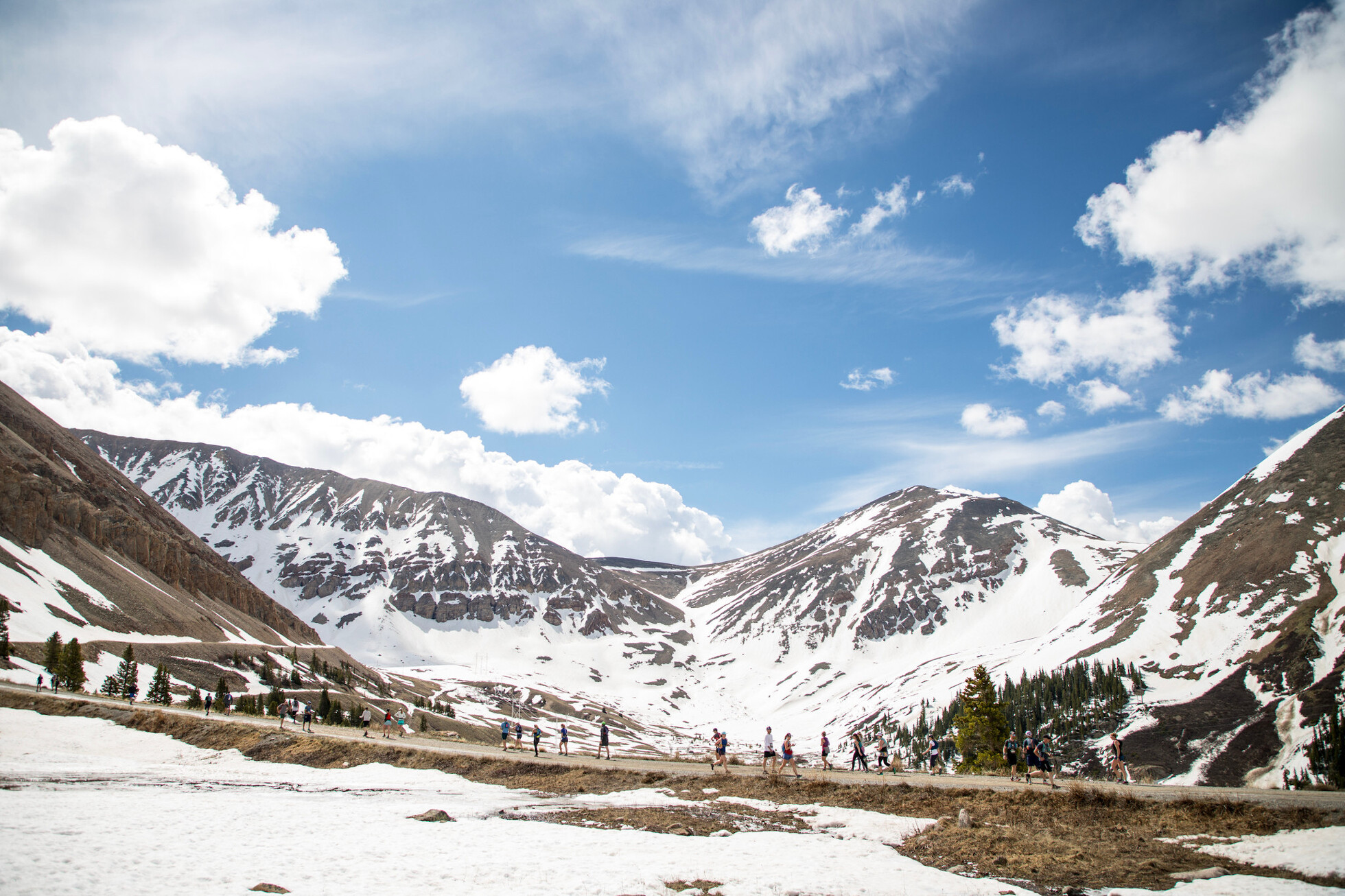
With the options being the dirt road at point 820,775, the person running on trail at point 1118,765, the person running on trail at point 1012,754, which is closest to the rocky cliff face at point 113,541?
the dirt road at point 820,775

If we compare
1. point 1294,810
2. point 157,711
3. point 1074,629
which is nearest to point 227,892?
point 1294,810

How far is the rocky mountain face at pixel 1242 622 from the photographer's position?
9531cm

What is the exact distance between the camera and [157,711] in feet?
156

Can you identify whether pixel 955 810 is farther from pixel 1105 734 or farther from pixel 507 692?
pixel 507 692

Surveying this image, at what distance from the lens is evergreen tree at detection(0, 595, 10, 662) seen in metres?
65.4

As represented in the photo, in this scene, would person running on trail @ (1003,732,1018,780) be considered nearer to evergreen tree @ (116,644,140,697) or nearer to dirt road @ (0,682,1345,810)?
dirt road @ (0,682,1345,810)

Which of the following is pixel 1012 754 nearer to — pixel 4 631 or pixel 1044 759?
pixel 1044 759

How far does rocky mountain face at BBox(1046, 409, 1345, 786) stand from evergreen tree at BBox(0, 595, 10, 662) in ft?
453

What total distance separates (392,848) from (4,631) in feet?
260

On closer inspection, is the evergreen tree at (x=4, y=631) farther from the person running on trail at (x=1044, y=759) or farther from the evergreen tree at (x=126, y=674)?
the person running on trail at (x=1044, y=759)

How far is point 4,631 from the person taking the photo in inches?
2670

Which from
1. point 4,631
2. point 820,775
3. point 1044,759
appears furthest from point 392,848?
point 4,631

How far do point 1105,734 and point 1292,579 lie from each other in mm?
54536

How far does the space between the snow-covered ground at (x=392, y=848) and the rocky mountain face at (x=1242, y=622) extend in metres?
101
